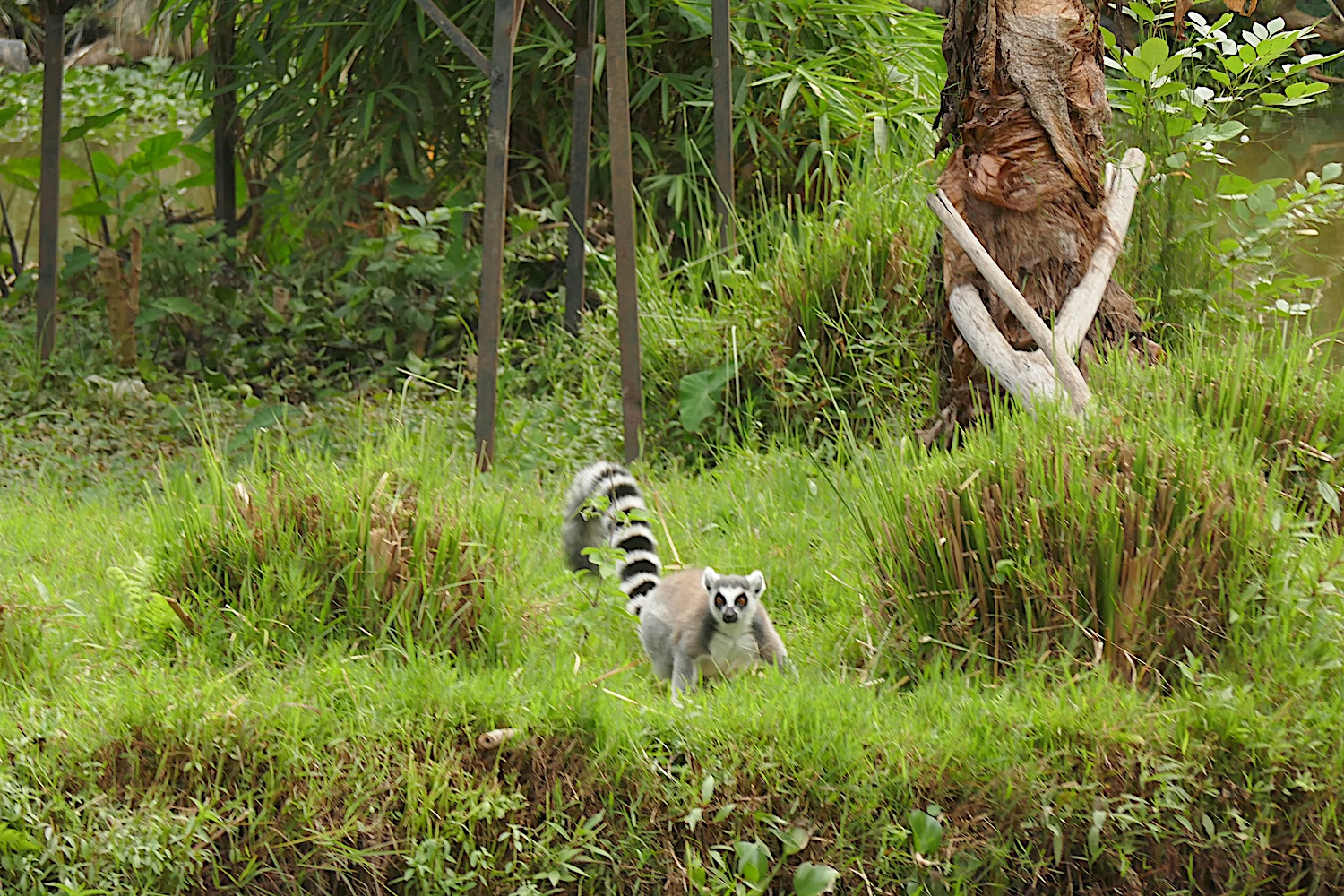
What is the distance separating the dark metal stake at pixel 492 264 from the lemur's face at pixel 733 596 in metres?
1.85

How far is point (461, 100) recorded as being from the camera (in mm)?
7566

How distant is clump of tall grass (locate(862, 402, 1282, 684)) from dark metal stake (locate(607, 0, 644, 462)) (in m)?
2.02

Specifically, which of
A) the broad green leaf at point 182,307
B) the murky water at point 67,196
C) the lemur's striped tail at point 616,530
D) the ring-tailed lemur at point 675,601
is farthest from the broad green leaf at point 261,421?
the murky water at point 67,196

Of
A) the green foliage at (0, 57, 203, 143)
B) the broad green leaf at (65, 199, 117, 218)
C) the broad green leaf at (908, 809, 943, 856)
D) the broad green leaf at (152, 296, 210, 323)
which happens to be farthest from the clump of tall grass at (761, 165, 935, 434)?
the green foliage at (0, 57, 203, 143)

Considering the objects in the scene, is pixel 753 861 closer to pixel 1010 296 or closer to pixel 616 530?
pixel 616 530

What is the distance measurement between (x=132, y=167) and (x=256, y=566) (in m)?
5.65

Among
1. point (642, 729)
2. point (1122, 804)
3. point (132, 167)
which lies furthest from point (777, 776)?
point (132, 167)

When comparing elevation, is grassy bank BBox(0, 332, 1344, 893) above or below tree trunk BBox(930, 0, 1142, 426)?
below

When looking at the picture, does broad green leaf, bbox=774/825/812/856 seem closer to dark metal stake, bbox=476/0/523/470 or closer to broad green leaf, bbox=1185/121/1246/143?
dark metal stake, bbox=476/0/523/470

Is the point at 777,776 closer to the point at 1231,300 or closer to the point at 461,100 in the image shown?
the point at 1231,300

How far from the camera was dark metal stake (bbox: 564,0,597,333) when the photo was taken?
6070 mm

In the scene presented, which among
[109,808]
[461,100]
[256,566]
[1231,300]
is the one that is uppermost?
[461,100]

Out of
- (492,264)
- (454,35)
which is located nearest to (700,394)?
(492,264)

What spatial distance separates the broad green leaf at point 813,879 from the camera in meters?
2.71
